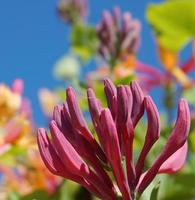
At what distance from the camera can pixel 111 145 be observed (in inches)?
41.3

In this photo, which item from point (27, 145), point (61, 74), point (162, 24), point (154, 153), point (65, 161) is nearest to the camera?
point (65, 161)

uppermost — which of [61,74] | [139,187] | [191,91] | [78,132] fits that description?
[61,74]

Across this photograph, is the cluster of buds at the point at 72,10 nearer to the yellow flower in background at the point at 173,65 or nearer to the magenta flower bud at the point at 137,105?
the yellow flower in background at the point at 173,65

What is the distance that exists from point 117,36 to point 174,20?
498mm

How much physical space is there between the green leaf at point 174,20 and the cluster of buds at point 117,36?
30 cm

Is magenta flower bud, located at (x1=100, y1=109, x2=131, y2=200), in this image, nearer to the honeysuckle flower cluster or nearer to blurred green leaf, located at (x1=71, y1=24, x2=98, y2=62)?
the honeysuckle flower cluster

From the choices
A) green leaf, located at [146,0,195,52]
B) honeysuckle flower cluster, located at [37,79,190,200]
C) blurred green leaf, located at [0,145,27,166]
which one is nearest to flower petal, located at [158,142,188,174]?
honeysuckle flower cluster, located at [37,79,190,200]

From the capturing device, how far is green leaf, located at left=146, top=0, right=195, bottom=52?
6.53 feet

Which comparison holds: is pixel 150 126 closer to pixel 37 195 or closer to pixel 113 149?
pixel 113 149

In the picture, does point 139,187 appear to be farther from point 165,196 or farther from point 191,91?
point 191,91

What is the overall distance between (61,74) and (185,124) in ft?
7.55

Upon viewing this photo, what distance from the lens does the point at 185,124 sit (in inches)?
41.4

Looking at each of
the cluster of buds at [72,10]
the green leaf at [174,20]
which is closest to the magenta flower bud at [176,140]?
the green leaf at [174,20]

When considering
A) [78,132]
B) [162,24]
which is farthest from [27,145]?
[78,132]
